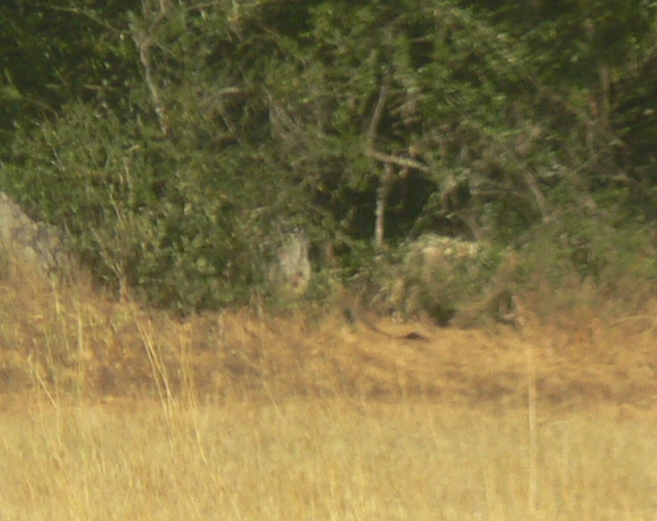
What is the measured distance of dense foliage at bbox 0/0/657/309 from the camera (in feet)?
32.6

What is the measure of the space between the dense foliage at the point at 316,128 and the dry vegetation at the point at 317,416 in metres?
0.80

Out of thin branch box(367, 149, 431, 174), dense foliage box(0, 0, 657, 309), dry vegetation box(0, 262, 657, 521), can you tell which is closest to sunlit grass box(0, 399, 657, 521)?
dry vegetation box(0, 262, 657, 521)

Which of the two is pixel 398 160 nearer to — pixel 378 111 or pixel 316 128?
pixel 378 111

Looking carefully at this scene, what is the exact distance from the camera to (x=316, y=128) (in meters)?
10.6

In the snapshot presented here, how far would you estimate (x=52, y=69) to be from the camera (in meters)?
11.2

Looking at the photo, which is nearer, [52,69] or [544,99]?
[544,99]

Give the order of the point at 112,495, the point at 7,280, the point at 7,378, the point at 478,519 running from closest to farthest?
the point at 478,519
the point at 112,495
the point at 7,378
the point at 7,280

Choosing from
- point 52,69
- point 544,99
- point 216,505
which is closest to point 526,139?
point 544,99

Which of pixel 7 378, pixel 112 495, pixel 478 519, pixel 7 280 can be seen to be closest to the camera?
pixel 478 519

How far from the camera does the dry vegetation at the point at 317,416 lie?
19.6 ft

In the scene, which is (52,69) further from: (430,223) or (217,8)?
(430,223)

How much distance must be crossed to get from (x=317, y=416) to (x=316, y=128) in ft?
12.8

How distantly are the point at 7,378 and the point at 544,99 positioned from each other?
4.98m

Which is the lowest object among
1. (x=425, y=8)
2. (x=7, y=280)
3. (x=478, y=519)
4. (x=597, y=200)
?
(x=478, y=519)
